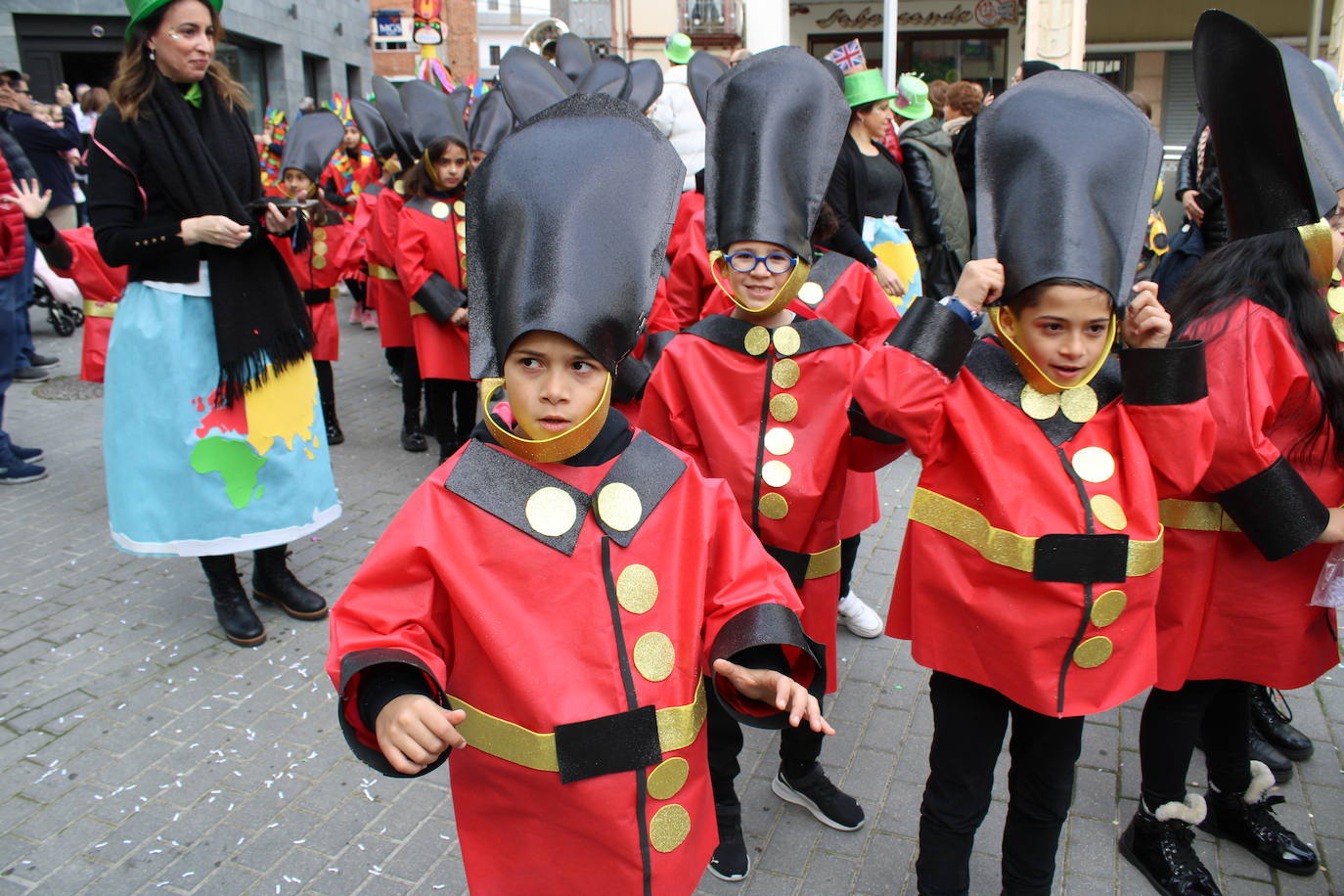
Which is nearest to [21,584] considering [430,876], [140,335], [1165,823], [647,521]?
[140,335]

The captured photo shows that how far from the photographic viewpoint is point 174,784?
3.24 meters

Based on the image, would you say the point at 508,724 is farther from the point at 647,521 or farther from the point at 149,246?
the point at 149,246

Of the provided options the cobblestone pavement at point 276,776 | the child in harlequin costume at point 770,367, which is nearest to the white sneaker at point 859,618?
the cobblestone pavement at point 276,776

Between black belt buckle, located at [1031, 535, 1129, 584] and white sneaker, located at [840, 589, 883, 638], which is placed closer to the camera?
black belt buckle, located at [1031, 535, 1129, 584]

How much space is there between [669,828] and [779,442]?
1.26 metres

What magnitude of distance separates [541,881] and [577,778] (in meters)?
0.25

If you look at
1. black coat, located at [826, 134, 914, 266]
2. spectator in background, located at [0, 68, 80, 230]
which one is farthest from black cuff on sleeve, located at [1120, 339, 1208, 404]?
spectator in background, located at [0, 68, 80, 230]

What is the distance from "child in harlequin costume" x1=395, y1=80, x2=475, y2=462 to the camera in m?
5.53

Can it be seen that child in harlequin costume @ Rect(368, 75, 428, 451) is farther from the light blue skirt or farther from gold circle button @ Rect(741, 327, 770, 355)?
gold circle button @ Rect(741, 327, 770, 355)

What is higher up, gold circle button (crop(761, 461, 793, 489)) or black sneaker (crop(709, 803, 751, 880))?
gold circle button (crop(761, 461, 793, 489))

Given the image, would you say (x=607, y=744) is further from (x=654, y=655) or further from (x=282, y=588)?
(x=282, y=588)

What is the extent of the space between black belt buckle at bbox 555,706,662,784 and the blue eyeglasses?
4.70 feet

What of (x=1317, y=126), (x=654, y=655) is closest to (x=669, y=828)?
(x=654, y=655)

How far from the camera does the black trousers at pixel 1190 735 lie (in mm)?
2783
